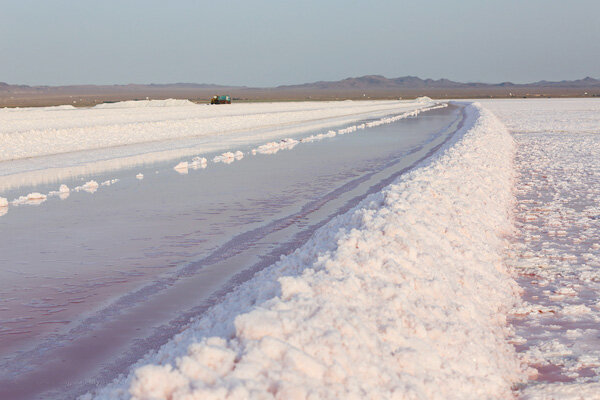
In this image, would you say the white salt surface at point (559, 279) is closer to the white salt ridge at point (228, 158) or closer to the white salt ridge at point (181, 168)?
the white salt ridge at point (181, 168)

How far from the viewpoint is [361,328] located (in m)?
4.01

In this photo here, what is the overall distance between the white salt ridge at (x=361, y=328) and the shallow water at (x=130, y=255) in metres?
0.61

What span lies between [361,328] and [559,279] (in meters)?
3.28

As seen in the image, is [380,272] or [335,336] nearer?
Result: [335,336]

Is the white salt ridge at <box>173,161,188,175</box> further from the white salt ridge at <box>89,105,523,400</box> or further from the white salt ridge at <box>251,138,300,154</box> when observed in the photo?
the white salt ridge at <box>89,105,523,400</box>

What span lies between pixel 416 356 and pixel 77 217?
714 centimetres

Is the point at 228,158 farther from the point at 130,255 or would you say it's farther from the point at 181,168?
the point at 130,255

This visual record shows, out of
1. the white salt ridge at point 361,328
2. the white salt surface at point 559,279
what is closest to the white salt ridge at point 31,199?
the white salt ridge at point 361,328

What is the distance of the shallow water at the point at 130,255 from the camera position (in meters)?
4.90

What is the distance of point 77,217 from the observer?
9875 mm

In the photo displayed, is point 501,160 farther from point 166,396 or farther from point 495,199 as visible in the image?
point 166,396

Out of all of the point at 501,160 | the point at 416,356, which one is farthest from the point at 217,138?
the point at 416,356

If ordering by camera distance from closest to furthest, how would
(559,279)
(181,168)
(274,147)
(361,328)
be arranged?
(361,328) < (559,279) < (181,168) < (274,147)

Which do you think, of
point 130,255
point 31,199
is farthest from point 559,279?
point 31,199
